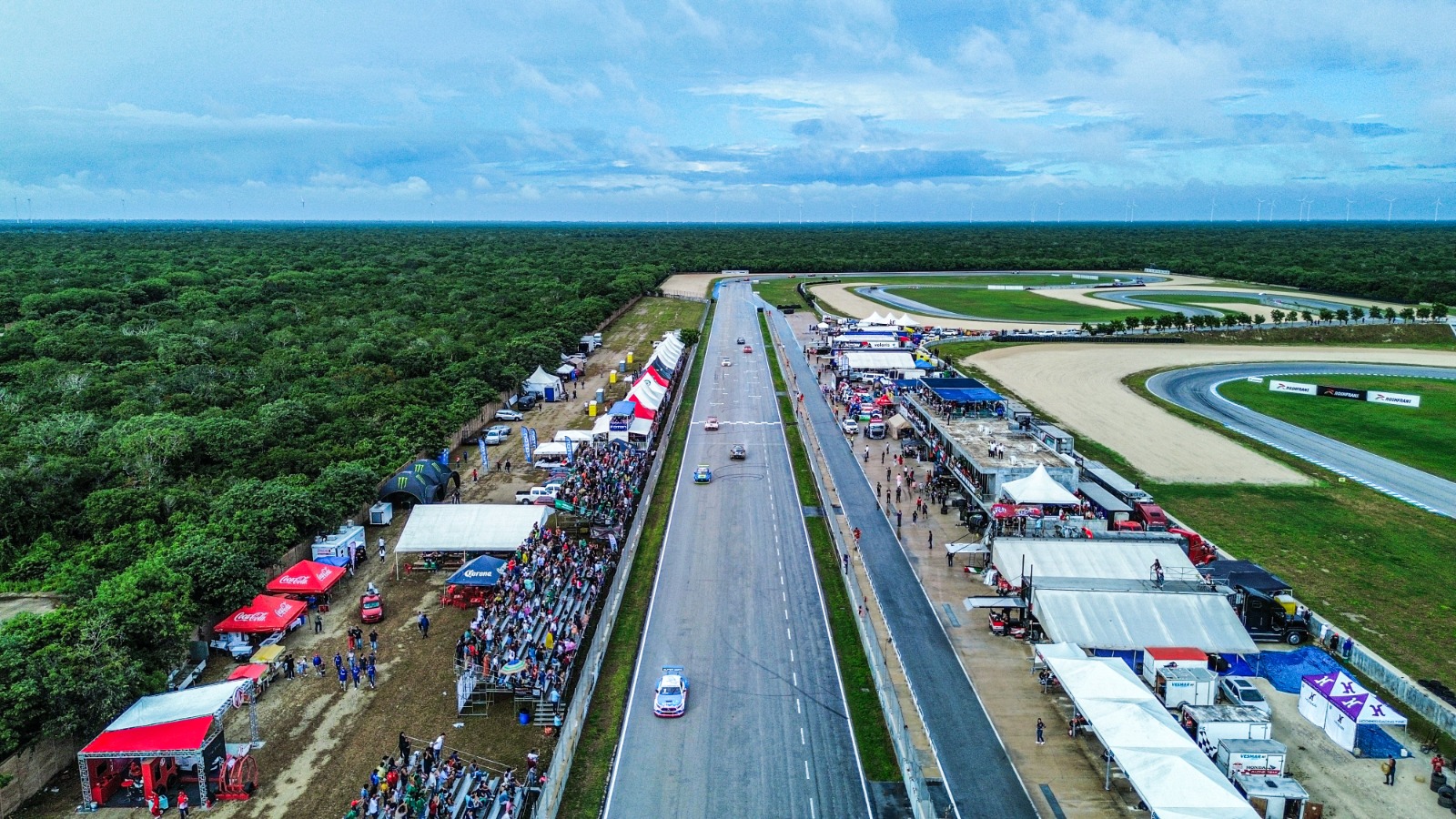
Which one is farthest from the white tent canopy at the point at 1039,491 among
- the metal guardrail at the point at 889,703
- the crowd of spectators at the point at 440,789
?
the crowd of spectators at the point at 440,789

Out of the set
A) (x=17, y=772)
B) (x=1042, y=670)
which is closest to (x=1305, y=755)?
(x=1042, y=670)

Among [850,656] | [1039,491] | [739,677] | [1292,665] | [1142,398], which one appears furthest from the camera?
[1142,398]

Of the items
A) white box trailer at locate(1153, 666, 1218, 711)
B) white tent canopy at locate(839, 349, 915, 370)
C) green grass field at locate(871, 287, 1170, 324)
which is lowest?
white box trailer at locate(1153, 666, 1218, 711)

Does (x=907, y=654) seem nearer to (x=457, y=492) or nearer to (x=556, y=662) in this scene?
(x=556, y=662)

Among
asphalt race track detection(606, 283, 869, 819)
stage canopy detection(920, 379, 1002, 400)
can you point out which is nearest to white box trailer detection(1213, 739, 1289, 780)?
asphalt race track detection(606, 283, 869, 819)

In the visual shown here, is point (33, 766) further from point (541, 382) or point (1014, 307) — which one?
point (1014, 307)

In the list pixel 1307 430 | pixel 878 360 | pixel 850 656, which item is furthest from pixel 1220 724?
pixel 878 360

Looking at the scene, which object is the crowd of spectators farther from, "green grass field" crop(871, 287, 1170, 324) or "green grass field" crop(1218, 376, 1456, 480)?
"green grass field" crop(871, 287, 1170, 324)
